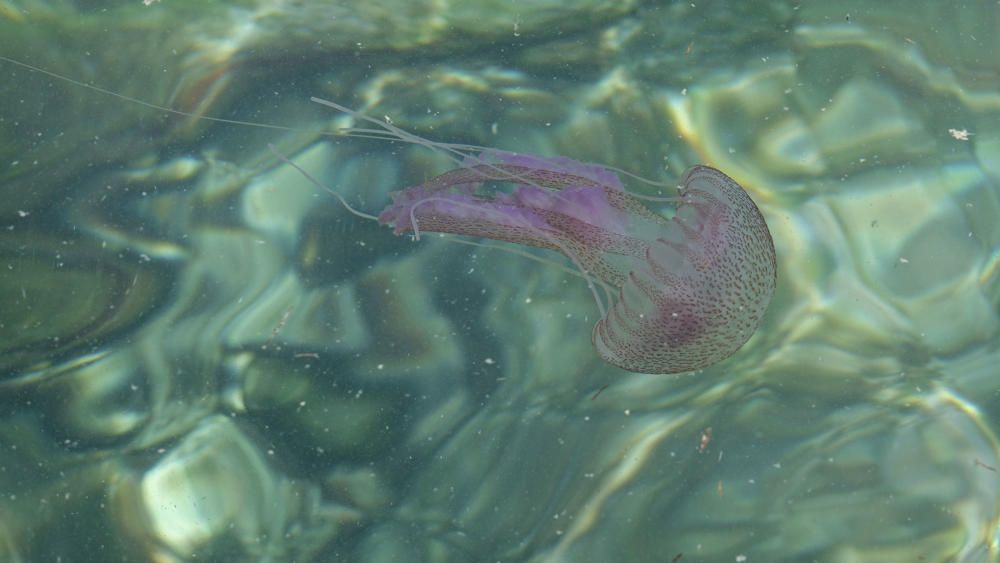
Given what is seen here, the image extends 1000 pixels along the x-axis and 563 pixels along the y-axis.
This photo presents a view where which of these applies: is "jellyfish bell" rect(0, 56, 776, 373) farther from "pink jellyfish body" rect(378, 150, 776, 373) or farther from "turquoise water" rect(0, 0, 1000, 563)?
"turquoise water" rect(0, 0, 1000, 563)

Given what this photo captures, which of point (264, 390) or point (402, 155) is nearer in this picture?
point (264, 390)

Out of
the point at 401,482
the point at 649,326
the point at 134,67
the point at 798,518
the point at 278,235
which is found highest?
the point at 134,67

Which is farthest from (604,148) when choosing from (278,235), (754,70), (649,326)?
(278,235)

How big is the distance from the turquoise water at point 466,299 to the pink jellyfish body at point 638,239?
285 mm

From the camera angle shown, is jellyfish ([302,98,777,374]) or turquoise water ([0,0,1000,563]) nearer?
jellyfish ([302,98,777,374])

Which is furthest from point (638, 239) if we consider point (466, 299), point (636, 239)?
point (466, 299)

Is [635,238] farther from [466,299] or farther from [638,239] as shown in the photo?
[466,299]

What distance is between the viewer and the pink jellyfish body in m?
2.49

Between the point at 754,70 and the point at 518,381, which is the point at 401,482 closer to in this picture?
the point at 518,381

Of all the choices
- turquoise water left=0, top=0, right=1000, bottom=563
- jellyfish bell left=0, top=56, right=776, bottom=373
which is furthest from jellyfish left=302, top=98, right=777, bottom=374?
turquoise water left=0, top=0, right=1000, bottom=563

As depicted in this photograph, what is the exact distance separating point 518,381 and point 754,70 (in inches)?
64.9

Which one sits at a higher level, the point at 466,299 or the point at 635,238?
the point at 635,238

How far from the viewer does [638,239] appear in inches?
102

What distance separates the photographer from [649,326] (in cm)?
252
